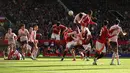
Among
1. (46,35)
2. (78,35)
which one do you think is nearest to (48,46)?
(46,35)

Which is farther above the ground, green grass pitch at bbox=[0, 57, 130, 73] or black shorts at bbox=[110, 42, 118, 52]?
black shorts at bbox=[110, 42, 118, 52]

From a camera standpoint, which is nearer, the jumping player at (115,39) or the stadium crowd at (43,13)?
the jumping player at (115,39)

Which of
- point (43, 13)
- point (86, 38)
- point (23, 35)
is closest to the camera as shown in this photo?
point (86, 38)

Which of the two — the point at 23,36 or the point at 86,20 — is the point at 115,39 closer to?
the point at 86,20

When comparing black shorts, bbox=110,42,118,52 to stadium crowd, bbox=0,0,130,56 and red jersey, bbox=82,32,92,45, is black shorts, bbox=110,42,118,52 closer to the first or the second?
red jersey, bbox=82,32,92,45

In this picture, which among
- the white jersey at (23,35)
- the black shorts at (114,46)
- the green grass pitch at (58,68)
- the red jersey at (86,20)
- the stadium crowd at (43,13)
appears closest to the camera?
the green grass pitch at (58,68)

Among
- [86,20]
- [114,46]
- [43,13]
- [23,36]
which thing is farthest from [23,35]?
[43,13]

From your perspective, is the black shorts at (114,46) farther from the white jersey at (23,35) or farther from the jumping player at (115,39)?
the white jersey at (23,35)

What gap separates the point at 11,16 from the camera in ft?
178

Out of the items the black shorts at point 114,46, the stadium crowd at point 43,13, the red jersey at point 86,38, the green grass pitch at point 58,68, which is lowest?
the green grass pitch at point 58,68

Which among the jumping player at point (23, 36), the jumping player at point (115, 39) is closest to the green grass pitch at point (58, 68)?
the jumping player at point (115, 39)

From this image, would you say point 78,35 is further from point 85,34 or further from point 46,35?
point 46,35

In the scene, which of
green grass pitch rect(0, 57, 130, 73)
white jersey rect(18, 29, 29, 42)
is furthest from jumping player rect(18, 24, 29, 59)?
green grass pitch rect(0, 57, 130, 73)

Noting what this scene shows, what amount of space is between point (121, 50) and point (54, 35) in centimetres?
1278
